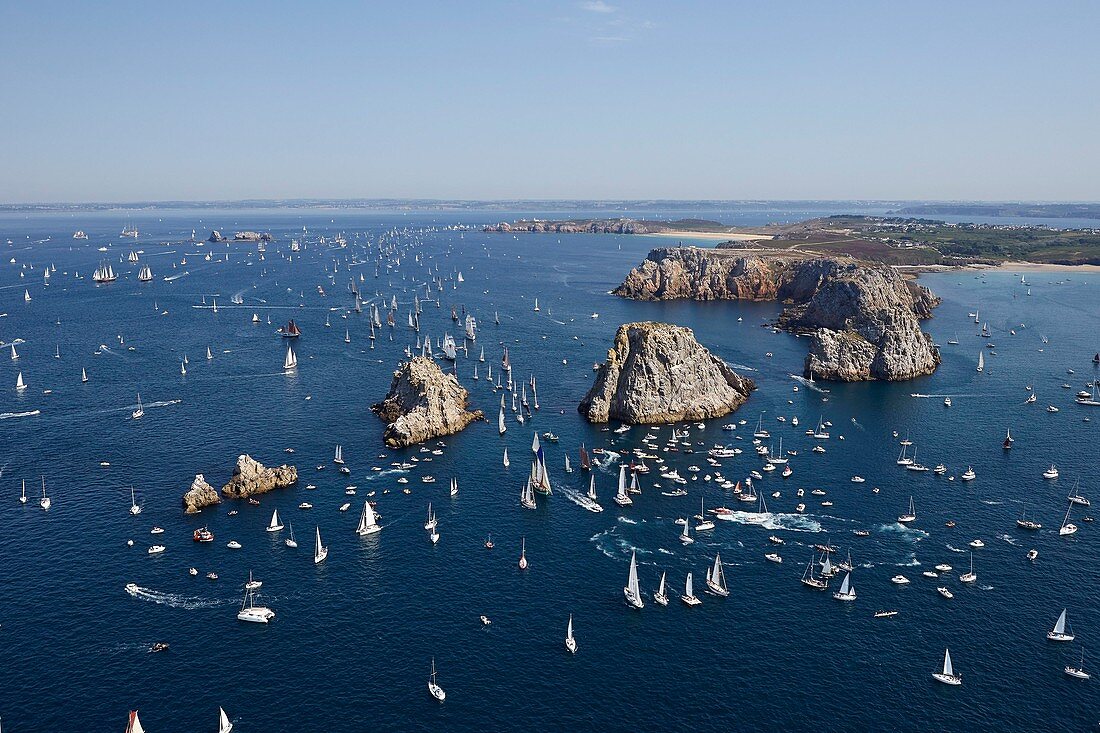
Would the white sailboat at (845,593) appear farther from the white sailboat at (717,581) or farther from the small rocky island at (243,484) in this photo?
the small rocky island at (243,484)

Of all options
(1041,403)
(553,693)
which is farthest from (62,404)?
(1041,403)

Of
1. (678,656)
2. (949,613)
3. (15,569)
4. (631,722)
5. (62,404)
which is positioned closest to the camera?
(631,722)

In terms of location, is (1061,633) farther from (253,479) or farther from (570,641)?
(253,479)

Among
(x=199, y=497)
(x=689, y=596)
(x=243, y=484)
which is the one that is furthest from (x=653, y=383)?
(x=199, y=497)

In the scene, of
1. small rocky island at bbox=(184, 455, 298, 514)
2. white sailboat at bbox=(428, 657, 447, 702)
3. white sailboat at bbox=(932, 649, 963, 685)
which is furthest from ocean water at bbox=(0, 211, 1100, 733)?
small rocky island at bbox=(184, 455, 298, 514)

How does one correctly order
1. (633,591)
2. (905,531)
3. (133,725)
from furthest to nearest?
(905,531), (633,591), (133,725)

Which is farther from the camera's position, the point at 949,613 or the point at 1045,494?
the point at 1045,494

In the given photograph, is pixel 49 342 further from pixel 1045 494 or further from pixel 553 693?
pixel 1045 494

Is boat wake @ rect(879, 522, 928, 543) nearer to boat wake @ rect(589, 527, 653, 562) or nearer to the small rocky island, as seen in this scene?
boat wake @ rect(589, 527, 653, 562)
